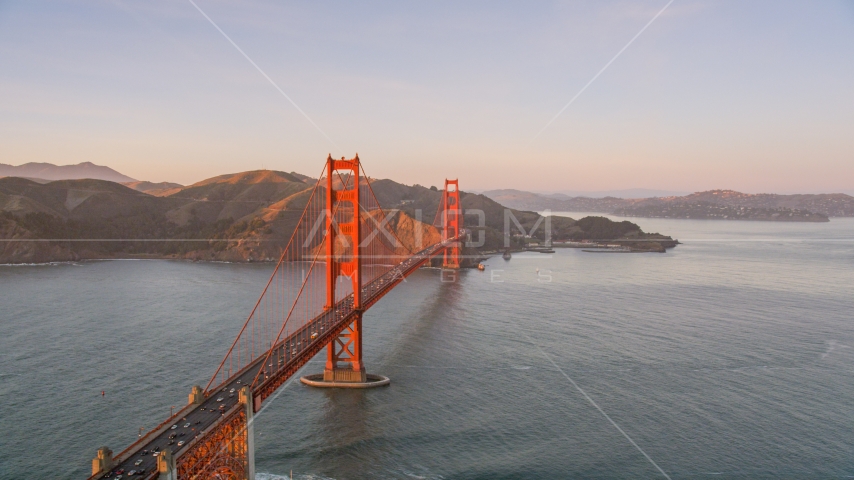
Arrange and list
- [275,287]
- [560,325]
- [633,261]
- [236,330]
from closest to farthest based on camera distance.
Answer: [236,330]
[560,325]
[275,287]
[633,261]

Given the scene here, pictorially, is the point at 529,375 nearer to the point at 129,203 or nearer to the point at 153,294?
the point at 153,294

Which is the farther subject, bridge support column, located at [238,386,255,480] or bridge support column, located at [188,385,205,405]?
bridge support column, located at [188,385,205,405]

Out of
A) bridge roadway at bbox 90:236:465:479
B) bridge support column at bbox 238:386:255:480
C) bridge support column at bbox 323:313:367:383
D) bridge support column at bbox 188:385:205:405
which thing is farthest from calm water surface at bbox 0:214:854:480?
bridge support column at bbox 188:385:205:405

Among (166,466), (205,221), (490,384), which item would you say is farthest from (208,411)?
(205,221)

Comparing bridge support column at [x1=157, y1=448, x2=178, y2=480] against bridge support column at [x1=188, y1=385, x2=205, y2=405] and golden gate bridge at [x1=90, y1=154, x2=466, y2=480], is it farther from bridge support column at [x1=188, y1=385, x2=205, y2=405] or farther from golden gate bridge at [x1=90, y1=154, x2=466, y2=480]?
bridge support column at [x1=188, y1=385, x2=205, y2=405]

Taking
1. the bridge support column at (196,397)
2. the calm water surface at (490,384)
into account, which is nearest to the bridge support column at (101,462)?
the bridge support column at (196,397)

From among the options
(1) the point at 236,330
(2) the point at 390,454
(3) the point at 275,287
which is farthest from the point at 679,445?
(3) the point at 275,287

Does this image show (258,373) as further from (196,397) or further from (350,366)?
(350,366)

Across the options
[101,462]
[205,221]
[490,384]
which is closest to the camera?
[101,462]

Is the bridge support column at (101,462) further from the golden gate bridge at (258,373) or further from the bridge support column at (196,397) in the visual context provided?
the bridge support column at (196,397)
